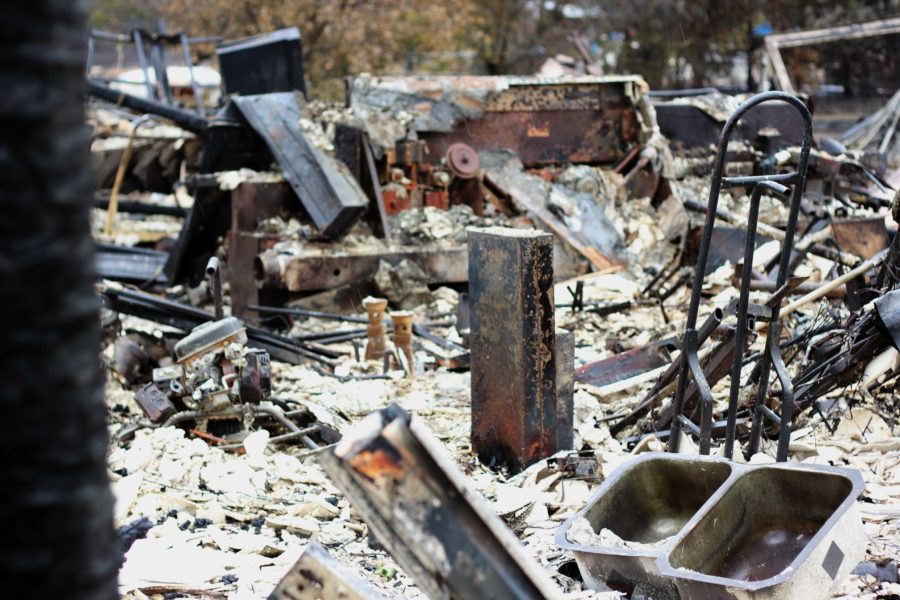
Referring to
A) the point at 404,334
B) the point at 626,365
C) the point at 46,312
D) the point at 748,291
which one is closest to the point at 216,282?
the point at 404,334

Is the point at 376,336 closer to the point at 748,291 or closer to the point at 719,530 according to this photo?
the point at 748,291

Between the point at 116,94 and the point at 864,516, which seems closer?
the point at 864,516

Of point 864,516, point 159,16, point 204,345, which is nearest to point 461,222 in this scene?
point 204,345

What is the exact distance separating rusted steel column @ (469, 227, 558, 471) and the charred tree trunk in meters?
3.98

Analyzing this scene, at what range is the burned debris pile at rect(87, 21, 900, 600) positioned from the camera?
3.40 metres

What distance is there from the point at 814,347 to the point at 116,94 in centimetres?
881

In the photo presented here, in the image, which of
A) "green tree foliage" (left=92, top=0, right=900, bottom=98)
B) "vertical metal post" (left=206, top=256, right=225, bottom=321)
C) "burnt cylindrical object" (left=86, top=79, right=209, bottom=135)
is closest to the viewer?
"vertical metal post" (left=206, top=256, right=225, bottom=321)

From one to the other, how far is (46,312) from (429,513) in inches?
28.2

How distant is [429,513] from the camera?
152 centimetres

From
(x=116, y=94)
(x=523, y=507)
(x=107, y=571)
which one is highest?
(x=116, y=94)

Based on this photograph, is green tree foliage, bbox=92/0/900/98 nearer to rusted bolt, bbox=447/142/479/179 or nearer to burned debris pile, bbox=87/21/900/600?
burned debris pile, bbox=87/21/900/600

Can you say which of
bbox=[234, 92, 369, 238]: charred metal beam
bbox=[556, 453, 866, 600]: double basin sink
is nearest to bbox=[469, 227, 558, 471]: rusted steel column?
bbox=[556, 453, 866, 600]: double basin sink

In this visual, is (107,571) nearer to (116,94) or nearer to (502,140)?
(502,140)

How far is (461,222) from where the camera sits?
9.61m
